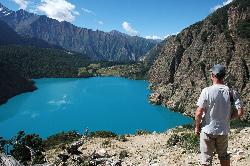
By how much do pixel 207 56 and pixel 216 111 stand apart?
464ft

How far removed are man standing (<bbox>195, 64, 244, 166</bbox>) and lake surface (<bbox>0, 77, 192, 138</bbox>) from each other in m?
82.3

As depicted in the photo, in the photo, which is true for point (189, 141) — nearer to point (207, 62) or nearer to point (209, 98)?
point (209, 98)

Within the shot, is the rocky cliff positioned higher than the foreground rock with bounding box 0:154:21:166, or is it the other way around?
the foreground rock with bounding box 0:154:21:166

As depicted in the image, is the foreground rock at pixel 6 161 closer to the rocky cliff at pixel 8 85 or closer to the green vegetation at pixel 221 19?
the green vegetation at pixel 221 19

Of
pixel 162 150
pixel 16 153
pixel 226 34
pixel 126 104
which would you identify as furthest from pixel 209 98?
pixel 126 104

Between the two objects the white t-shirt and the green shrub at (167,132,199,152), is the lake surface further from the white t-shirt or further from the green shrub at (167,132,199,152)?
the white t-shirt

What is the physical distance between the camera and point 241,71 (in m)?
127

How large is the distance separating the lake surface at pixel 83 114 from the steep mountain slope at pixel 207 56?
10968mm

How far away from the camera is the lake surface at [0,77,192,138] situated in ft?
368

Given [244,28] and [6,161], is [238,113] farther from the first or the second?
[244,28]

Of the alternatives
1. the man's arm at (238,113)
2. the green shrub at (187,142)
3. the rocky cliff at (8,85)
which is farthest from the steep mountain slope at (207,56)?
the man's arm at (238,113)

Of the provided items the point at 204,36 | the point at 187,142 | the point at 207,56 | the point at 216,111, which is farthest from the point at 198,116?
the point at 204,36

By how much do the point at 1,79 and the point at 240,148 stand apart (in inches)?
6797

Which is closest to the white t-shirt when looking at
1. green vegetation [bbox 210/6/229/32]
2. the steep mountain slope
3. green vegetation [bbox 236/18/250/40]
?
the steep mountain slope
